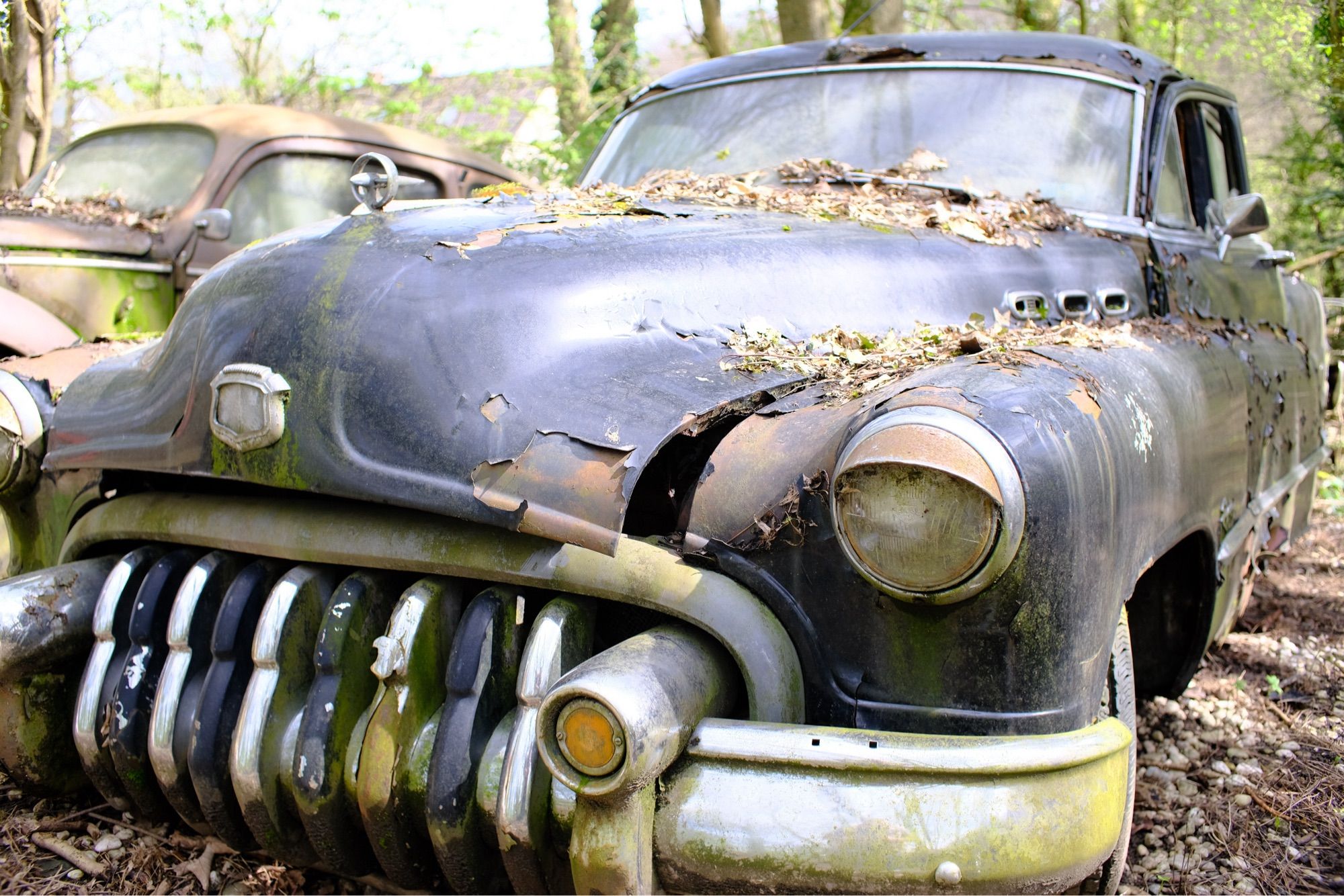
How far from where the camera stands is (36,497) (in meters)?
2.69

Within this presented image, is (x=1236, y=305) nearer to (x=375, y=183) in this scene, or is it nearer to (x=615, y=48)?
(x=375, y=183)

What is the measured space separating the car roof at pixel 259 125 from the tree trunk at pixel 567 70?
18.1 ft

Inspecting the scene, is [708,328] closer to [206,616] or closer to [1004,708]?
[1004,708]

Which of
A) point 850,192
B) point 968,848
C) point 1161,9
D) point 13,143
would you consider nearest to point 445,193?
point 13,143

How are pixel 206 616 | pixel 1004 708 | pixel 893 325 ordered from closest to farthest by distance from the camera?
pixel 1004 708 < pixel 206 616 < pixel 893 325

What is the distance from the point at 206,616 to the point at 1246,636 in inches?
137

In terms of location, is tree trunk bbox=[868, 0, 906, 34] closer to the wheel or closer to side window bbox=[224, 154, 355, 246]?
side window bbox=[224, 154, 355, 246]

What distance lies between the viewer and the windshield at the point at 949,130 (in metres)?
3.25

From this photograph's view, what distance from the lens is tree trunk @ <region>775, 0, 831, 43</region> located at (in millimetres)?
9469

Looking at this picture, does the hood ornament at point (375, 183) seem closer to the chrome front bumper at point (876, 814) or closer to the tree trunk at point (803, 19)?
the chrome front bumper at point (876, 814)

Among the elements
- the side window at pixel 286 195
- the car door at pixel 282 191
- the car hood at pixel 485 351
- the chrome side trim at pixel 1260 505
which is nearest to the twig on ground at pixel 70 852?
the car hood at pixel 485 351

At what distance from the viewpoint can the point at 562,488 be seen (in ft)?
6.05

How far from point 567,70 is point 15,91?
7.13m

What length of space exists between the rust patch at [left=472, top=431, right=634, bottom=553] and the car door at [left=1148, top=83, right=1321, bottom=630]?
176 centimetres
